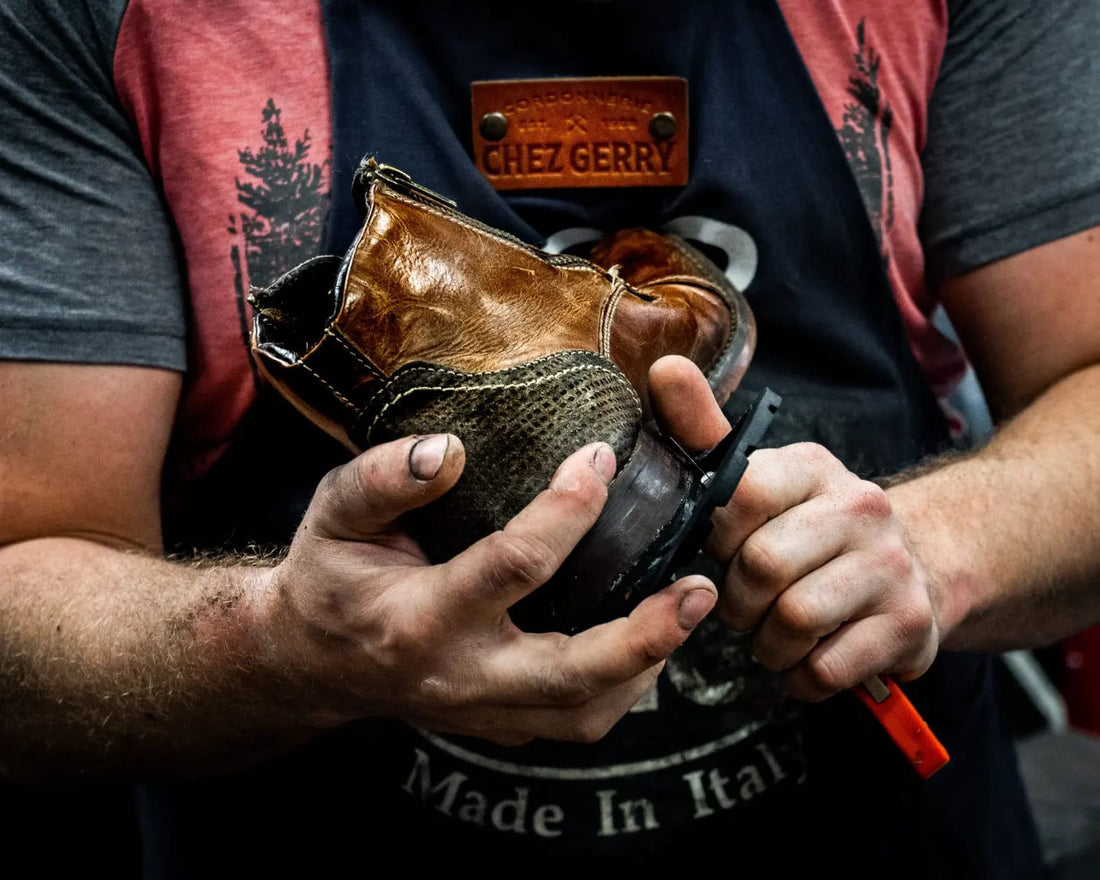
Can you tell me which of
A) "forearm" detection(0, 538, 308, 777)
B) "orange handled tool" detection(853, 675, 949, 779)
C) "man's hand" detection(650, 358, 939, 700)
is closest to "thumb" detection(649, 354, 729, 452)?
"man's hand" detection(650, 358, 939, 700)

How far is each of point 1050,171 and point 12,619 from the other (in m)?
0.98

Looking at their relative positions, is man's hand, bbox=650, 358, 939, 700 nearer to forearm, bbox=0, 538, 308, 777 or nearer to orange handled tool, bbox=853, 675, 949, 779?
orange handled tool, bbox=853, 675, 949, 779

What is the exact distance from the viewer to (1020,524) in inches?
35.1

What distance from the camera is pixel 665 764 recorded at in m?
0.91

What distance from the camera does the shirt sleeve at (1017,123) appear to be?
93 cm

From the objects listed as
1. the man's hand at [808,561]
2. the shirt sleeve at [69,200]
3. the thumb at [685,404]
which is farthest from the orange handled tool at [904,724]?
the shirt sleeve at [69,200]

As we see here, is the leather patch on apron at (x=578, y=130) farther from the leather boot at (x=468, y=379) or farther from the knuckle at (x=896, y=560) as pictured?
the knuckle at (x=896, y=560)

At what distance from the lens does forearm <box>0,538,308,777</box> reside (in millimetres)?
768

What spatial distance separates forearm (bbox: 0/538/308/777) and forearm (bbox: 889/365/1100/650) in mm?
535

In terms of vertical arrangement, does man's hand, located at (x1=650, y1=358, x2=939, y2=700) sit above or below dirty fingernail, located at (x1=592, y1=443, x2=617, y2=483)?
below

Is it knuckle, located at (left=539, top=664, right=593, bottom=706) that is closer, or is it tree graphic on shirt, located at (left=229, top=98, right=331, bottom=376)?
knuckle, located at (left=539, top=664, right=593, bottom=706)

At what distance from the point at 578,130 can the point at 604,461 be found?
40 cm

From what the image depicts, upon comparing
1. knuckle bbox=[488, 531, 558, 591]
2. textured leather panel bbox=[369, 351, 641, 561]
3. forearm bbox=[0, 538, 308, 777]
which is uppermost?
textured leather panel bbox=[369, 351, 641, 561]

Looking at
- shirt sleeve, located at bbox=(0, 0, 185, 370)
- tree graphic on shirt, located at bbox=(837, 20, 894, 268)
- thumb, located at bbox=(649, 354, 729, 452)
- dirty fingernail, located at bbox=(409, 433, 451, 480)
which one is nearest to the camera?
dirty fingernail, located at bbox=(409, 433, 451, 480)
